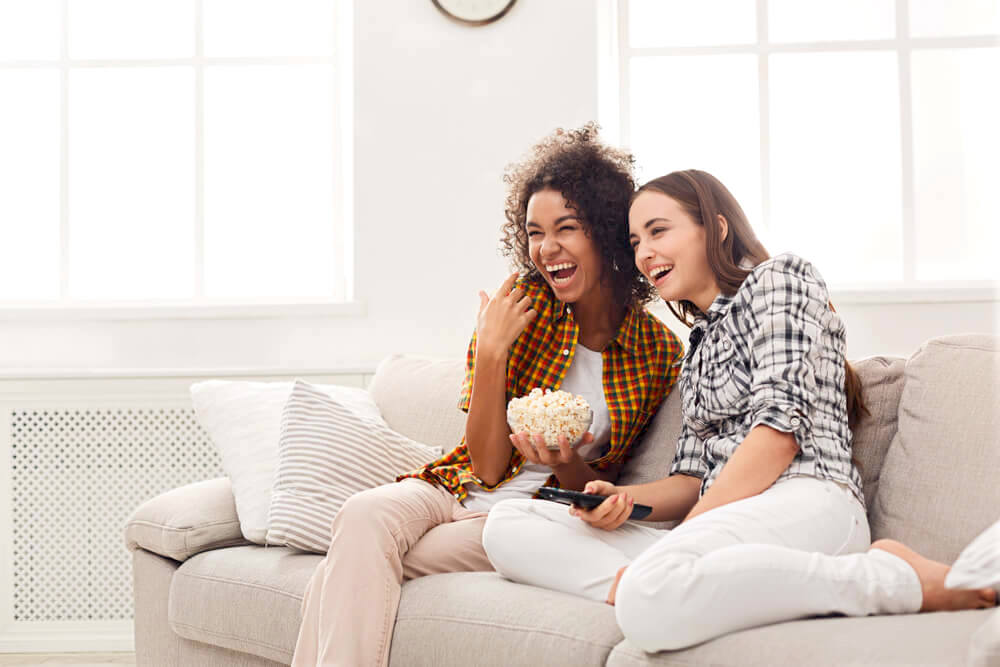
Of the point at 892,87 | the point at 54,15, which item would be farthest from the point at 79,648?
the point at 892,87

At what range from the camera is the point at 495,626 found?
57.0 inches

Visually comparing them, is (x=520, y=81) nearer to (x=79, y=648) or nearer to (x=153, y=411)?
(x=153, y=411)

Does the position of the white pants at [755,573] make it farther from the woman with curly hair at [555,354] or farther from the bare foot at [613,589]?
the woman with curly hair at [555,354]

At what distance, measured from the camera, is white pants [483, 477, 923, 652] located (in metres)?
1.21

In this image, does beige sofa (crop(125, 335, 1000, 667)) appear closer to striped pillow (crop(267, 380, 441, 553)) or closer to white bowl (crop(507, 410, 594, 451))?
striped pillow (crop(267, 380, 441, 553))

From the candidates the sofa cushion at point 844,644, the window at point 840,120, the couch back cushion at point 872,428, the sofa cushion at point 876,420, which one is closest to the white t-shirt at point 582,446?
the couch back cushion at point 872,428

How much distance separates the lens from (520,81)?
2889 mm

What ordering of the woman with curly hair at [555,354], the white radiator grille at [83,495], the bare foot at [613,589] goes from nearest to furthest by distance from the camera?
the bare foot at [613,589] → the woman with curly hair at [555,354] → the white radiator grille at [83,495]

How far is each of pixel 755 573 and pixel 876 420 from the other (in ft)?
2.21

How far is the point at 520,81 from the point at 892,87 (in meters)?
1.23

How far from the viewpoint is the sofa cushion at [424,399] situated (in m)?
2.25

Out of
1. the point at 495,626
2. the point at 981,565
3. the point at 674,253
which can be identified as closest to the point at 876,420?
the point at 674,253

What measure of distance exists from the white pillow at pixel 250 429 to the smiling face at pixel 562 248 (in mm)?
588

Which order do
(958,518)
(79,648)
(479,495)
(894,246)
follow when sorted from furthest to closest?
(894,246)
(79,648)
(479,495)
(958,518)
